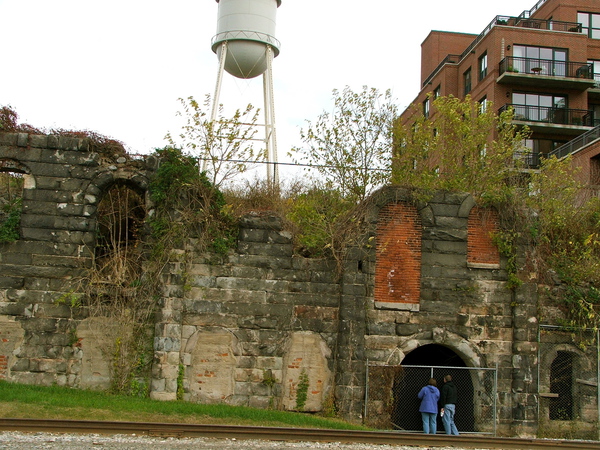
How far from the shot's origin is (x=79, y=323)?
1484cm

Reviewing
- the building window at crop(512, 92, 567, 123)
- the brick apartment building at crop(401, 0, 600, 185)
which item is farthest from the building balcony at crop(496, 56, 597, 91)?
the building window at crop(512, 92, 567, 123)

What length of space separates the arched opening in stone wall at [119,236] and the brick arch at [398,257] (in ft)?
18.5

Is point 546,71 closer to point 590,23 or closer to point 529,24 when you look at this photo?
point 529,24

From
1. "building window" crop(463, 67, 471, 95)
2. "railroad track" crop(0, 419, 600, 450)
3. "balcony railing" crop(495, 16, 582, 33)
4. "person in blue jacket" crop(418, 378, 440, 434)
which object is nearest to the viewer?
"railroad track" crop(0, 419, 600, 450)

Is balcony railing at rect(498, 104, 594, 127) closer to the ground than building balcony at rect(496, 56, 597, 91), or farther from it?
closer to the ground

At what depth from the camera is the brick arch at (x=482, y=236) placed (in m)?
15.9

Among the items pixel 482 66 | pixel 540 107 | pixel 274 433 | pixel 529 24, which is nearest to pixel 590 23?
pixel 529 24

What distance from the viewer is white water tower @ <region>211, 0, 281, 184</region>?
76.3ft

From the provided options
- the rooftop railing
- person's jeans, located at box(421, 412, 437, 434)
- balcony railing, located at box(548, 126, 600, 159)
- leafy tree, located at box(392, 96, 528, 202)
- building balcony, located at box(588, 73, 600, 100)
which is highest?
the rooftop railing

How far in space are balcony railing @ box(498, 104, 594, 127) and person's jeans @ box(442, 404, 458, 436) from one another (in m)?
25.7

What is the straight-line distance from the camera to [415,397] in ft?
50.6

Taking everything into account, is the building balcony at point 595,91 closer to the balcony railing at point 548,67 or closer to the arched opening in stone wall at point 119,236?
the balcony railing at point 548,67

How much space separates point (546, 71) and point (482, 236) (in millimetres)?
24627

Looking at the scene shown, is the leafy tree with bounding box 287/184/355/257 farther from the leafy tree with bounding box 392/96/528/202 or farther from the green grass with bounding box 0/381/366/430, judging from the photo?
the green grass with bounding box 0/381/366/430
